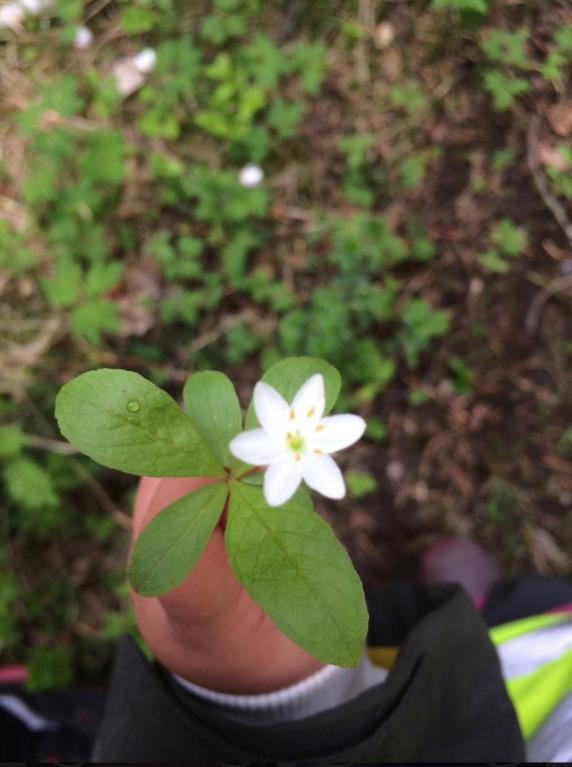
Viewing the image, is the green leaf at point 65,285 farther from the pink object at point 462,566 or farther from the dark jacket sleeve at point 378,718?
the pink object at point 462,566

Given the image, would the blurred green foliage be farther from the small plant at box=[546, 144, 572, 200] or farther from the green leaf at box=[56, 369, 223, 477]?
the green leaf at box=[56, 369, 223, 477]

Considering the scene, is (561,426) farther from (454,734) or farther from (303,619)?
(303,619)

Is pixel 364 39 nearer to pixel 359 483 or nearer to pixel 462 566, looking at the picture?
pixel 359 483

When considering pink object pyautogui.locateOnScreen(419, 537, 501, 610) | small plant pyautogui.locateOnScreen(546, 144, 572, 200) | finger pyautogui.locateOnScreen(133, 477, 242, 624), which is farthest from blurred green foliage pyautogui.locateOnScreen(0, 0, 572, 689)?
finger pyautogui.locateOnScreen(133, 477, 242, 624)

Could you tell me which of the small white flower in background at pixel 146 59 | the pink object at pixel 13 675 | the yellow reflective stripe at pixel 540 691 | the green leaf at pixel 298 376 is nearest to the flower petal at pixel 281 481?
the green leaf at pixel 298 376

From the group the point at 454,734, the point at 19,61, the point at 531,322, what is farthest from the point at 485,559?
the point at 19,61

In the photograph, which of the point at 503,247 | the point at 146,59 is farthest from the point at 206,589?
the point at 146,59
